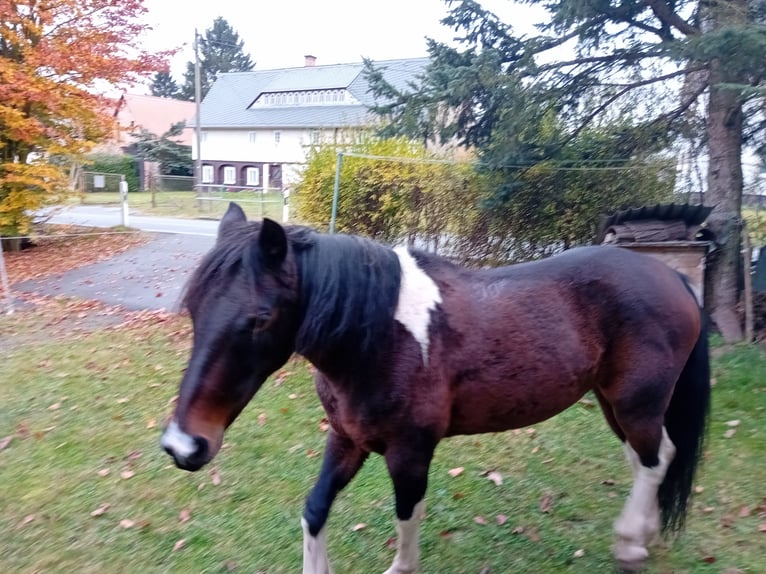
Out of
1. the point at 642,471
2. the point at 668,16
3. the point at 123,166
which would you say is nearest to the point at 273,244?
the point at 642,471

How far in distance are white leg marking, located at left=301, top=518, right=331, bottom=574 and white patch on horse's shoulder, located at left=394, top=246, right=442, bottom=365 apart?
3.23 feet

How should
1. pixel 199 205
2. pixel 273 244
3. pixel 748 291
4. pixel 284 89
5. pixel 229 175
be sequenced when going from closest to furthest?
pixel 273 244, pixel 748 291, pixel 199 205, pixel 284 89, pixel 229 175

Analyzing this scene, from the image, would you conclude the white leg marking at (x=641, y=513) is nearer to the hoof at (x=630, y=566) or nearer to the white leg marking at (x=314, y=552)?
the hoof at (x=630, y=566)

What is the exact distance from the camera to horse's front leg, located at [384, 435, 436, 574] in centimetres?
248

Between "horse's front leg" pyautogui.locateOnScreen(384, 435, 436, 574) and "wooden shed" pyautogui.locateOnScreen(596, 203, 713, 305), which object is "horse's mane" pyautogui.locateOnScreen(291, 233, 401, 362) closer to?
"horse's front leg" pyautogui.locateOnScreen(384, 435, 436, 574)

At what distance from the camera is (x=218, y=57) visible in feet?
222

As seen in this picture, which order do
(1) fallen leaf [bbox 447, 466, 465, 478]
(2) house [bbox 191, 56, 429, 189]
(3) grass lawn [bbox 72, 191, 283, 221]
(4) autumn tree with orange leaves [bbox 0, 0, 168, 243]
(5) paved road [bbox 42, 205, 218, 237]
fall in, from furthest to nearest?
1. (2) house [bbox 191, 56, 429, 189]
2. (3) grass lawn [bbox 72, 191, 283, 221]
3. (5) paved road [bbox 42, 205, 218, 237]
4. (4) autumn tree with orange leaves [bbox 0, 0, 168, 243]
5. (1) fallen leaf [bbox 447, 466, 465, 478]

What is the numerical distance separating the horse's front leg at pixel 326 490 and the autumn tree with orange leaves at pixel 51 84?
39.4 feet

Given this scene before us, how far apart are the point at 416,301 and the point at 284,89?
1661 inches

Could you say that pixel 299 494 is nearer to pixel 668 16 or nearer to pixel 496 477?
pixel 496 477

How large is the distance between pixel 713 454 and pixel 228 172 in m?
42.0

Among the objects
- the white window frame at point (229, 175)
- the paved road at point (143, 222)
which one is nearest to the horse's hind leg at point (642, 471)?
the paved road at point (143, 222)

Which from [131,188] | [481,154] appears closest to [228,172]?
[131,188]

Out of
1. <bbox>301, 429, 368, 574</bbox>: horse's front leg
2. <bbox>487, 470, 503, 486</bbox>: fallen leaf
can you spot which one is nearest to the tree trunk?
<bbox>487, 470, 503, 486</bbox>: fallen leaf
